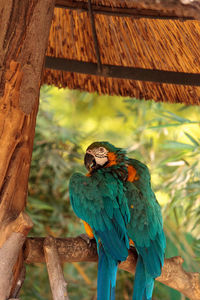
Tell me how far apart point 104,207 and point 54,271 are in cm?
25

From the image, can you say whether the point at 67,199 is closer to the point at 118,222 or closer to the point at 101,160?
the point at 101,160

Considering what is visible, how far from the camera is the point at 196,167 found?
2980mm

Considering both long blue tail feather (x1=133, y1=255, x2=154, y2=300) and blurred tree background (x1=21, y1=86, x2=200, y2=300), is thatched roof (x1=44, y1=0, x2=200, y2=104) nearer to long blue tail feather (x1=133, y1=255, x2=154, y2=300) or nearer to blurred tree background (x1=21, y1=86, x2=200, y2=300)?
long blue tail feather (x1=133, y1=255, x2=154, y2=300)

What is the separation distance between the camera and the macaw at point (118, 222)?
1278 millimetres

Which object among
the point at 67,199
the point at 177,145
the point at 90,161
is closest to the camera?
the point at 90,161

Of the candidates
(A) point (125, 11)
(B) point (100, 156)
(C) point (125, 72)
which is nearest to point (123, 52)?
(C) point (125, 72)

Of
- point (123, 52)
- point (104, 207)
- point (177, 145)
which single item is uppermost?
point (123, 52)

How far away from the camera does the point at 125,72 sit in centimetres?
172

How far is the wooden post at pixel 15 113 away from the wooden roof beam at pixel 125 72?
49 cm

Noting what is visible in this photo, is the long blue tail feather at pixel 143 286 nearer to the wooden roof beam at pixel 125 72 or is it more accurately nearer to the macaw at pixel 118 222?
the macaw at pixel 118 222

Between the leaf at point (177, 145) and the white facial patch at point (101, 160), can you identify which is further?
the leaf at point (177, 145)

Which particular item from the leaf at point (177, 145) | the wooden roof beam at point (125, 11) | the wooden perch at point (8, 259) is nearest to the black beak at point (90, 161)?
the wooden perch at point (8, 259)

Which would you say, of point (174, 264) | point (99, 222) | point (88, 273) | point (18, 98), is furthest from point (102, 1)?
point (88, 273)

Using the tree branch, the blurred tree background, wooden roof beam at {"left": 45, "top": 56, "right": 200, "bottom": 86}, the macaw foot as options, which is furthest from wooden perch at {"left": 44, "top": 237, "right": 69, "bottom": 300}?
the blurred tree background
